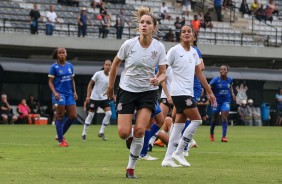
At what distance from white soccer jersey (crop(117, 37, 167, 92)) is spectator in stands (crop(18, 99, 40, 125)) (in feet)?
86.6

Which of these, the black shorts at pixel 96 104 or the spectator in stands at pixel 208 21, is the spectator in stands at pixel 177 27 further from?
the black shorts at pixel 96 104

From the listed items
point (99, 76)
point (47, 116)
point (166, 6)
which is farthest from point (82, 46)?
point (99, 76)

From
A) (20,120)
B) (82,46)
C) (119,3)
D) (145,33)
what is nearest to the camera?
(145,33)

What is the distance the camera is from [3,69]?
3938cm

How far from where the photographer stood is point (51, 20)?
43.3 m

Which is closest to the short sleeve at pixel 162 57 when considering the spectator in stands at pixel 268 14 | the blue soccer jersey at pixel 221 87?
the blue soccer jersey at pixel 221 87

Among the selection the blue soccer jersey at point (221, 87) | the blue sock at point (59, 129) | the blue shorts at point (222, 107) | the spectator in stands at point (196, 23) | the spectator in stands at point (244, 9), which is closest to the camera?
the blue sock at point (59, 129)

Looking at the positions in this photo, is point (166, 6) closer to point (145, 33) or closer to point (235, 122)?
point (235, 122)

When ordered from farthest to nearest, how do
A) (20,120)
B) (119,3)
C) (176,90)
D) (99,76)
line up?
1. (119,3)
2. (20,120)
3. (99,76)
4. (176,90)

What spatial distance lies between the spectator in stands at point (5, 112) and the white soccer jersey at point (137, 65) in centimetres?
2608

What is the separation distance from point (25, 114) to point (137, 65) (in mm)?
27185

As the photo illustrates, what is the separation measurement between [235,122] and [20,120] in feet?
40.2

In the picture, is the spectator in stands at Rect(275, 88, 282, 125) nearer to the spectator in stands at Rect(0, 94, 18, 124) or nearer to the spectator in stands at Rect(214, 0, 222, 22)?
the spectator in stands at Rect(214, 0, 222, 22)

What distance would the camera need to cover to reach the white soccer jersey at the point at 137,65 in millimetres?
12438
